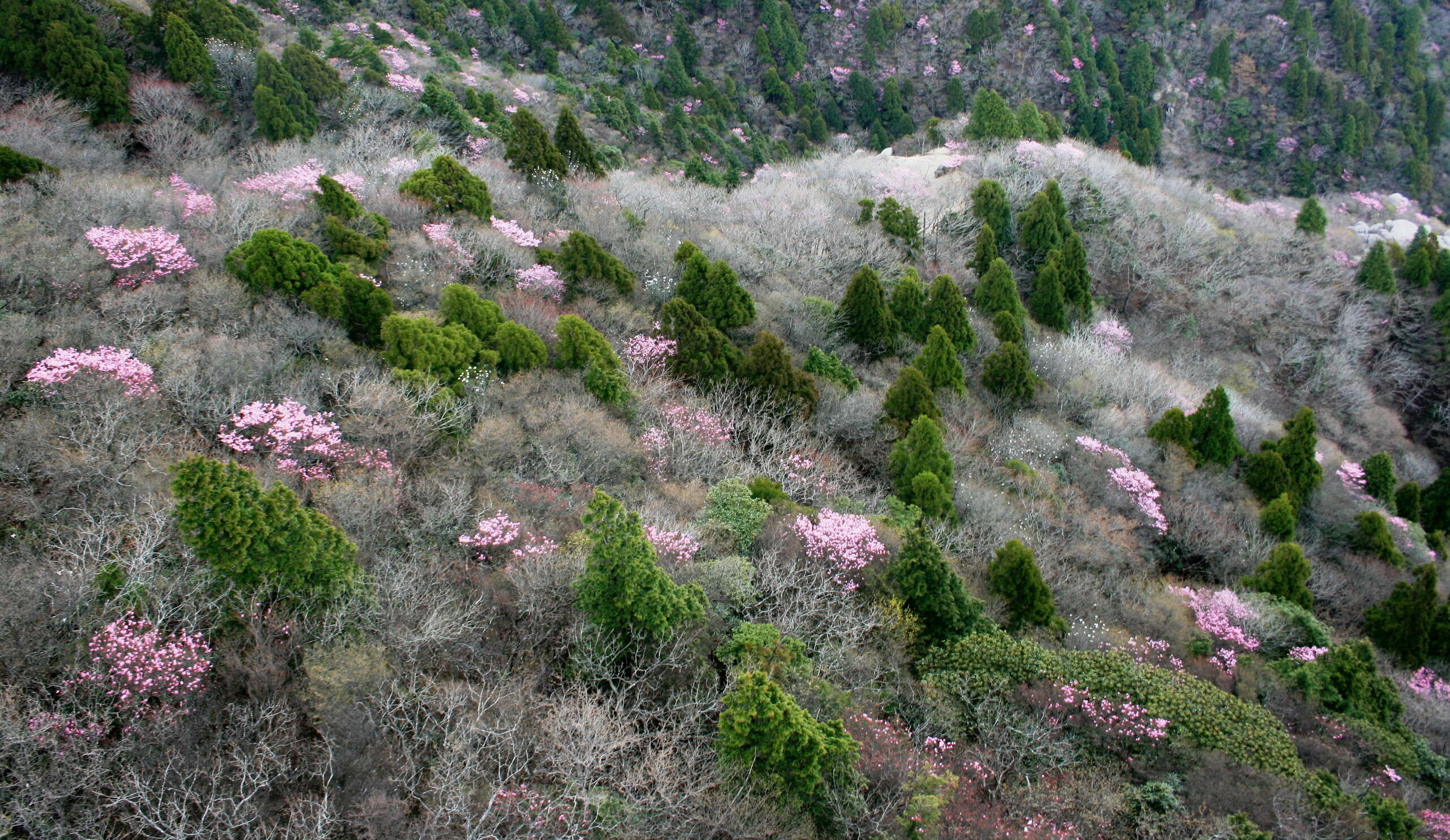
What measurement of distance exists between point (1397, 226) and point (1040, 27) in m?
23.6

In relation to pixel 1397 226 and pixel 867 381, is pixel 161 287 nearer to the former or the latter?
pixel 867 381

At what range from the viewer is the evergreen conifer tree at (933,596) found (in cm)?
1205

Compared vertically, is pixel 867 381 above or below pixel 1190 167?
below

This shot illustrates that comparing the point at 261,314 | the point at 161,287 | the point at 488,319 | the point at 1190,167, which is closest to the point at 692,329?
the point at 488,319

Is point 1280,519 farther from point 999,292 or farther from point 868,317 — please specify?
point 868,317

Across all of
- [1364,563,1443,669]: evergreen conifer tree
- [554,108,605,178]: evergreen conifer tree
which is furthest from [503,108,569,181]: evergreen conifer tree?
[1364,563,1443,669]: evergreen conifer tree

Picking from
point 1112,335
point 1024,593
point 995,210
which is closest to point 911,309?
point 1112,335

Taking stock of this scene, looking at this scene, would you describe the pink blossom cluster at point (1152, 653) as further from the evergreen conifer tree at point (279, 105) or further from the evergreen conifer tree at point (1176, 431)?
the evergreen conifer tree at point (279, 105)

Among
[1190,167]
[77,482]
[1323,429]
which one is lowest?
[1323,429]

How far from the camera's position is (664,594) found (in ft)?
31.8

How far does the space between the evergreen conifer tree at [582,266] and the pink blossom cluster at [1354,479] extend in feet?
69.2

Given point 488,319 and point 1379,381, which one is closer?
point 488,319

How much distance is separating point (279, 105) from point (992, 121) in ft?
98.5

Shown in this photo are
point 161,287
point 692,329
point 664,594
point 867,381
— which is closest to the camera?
point 664,594
